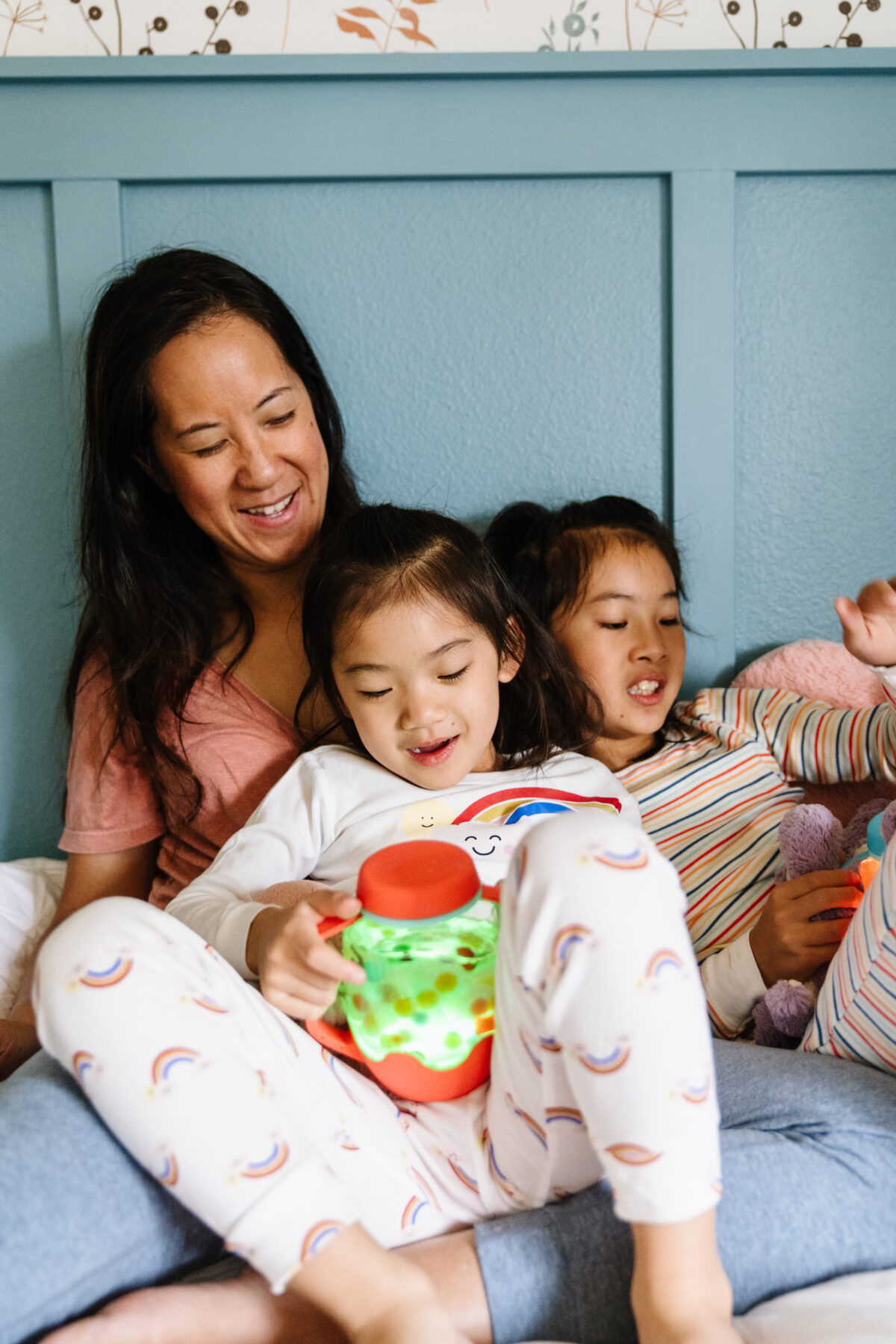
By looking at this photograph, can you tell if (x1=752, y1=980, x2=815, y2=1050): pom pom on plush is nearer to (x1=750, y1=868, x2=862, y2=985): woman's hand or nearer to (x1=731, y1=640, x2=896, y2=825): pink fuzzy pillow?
(x1=750, y1=868, x2=862, y2=985): woman's hand

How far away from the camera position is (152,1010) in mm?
678

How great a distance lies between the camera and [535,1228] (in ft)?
2.29

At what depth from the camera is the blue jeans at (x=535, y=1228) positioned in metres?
0.66

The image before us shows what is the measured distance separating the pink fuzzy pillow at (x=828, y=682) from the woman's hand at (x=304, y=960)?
28.5 inches

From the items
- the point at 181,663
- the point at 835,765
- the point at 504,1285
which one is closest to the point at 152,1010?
the point at 504,1285

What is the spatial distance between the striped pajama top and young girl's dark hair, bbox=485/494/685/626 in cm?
20

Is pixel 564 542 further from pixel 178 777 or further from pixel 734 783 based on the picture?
pixel 178 777

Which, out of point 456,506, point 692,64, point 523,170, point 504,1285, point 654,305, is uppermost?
point 692,64

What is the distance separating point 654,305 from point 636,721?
0.59 metres

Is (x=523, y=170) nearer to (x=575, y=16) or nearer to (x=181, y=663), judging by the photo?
(x=575, y=16)

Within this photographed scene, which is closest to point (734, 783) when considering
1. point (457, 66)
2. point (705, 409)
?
point (705, 409)

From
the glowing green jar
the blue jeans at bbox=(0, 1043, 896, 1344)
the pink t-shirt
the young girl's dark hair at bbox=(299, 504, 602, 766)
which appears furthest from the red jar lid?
the pink t-shirt

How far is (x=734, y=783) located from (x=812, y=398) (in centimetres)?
59

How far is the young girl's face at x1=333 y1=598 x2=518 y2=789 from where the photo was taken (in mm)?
993
